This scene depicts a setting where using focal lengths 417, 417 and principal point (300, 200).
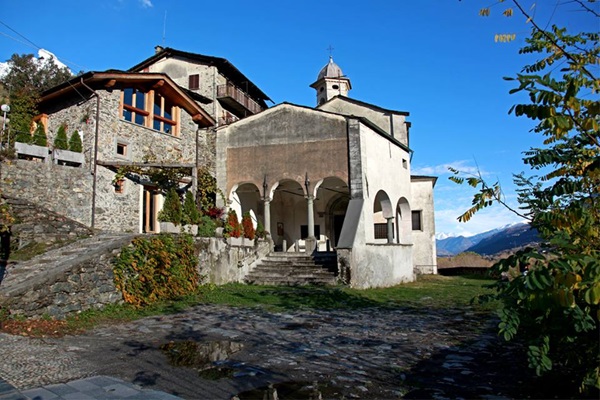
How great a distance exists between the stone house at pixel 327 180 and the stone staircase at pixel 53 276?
7.54m

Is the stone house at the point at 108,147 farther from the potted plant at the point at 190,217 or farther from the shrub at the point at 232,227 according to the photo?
the potted plant at the point at 190,217

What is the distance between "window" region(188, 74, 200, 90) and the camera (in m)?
25.1

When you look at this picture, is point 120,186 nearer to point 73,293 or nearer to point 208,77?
point 73,293

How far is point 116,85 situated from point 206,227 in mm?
7158

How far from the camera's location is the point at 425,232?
2341cm

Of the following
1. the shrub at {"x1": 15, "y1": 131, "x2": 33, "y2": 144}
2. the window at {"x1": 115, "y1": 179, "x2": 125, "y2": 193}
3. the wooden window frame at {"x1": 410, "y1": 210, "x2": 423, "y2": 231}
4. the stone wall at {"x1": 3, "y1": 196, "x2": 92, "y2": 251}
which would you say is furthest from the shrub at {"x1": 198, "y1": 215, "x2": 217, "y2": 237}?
the wooden window frame at {"x1": 410, "y1": 210, "x2": 423, "y2": 231}

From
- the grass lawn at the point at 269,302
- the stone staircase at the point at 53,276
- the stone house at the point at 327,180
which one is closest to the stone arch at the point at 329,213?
the stone house at the point at 327,180

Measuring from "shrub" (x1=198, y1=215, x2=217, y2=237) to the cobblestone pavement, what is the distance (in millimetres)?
5635

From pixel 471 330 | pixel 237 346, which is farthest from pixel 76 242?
pixel 471 330

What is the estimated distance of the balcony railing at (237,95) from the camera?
2461cm

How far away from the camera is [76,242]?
35.9ft

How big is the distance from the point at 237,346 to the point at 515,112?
188 inches

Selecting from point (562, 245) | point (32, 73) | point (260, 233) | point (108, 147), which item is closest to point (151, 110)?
point (108, 147)

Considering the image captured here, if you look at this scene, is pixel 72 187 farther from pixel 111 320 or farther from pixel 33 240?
pixel 111 320
